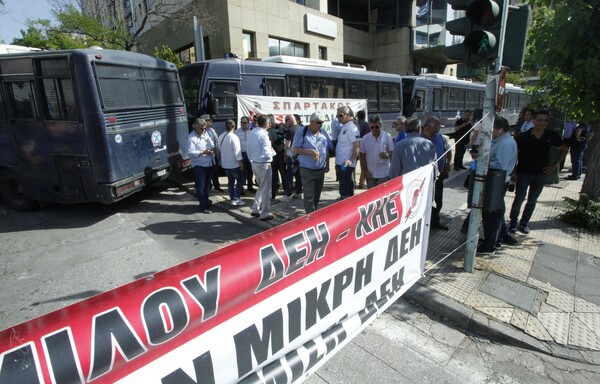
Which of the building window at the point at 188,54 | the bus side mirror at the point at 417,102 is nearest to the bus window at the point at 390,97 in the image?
the bus side mirror at the point at 417,102

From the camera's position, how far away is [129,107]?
6.58 meters

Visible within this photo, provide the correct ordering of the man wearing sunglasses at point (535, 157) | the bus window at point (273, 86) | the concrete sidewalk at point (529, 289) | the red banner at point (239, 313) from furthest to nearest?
the bus window at point (273, 86)
the man wearing sunglasses at point (535, 157)
the concrete sidewalk at point (529, 289)
the red banner at point (239, 313)

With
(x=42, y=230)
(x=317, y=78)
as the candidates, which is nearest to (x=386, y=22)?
(x=317, y=78)

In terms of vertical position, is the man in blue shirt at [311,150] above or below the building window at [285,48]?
below

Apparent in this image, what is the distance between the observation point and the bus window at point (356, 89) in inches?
492

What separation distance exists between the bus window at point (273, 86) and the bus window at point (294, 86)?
0.28m

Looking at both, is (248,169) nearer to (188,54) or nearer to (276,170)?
(276,170)

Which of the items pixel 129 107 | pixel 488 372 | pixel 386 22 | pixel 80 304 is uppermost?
pixel 386 22

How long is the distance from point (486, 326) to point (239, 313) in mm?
2664

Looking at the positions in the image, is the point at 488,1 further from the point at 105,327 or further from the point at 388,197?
the point at 105,327

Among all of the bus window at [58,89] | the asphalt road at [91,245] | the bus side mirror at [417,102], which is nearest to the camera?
the asphalt road at [91,245]

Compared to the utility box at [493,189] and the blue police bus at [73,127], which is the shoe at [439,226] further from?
the blue police bus at [73,127]

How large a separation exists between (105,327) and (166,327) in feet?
0.75

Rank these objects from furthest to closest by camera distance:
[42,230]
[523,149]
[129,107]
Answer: [129,107] → [42,230] → [523,149]
